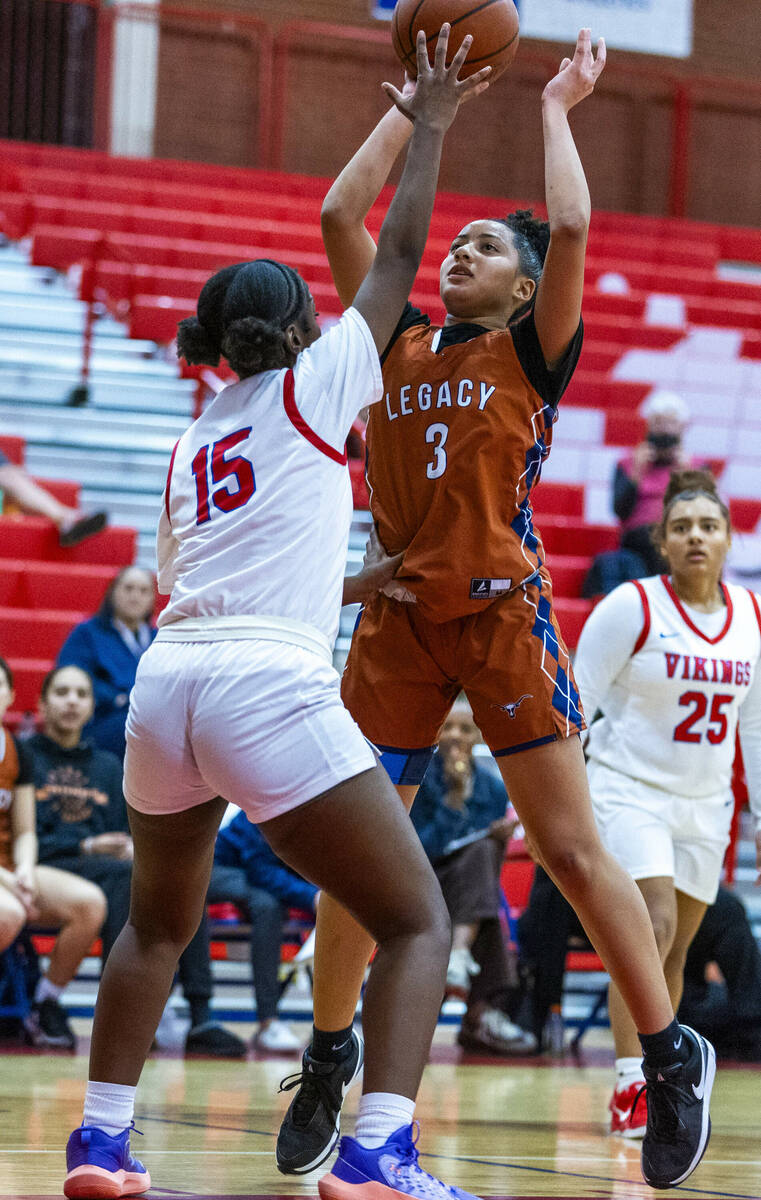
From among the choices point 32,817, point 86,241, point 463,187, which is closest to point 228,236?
point 86,241

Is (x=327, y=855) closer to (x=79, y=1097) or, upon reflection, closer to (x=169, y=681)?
(x=169, y=681)

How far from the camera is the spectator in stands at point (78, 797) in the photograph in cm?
598

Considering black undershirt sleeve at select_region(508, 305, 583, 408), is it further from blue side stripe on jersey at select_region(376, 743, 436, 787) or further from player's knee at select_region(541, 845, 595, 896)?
player's knee at select_region(541, 845, 595, 896)

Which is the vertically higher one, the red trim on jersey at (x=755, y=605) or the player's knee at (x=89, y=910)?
the red trim on jersey at (x=755, y=605)

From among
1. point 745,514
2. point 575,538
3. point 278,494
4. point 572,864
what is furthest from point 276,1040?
point 745,514

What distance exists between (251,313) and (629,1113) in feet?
7.84

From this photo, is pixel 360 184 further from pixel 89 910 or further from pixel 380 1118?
pixel 89 910

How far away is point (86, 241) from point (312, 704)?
974 cm

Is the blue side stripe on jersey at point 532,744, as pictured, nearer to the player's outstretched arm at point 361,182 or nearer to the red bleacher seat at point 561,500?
the player's outstretched arm at point 361,182

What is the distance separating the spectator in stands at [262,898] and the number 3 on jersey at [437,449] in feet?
9.91

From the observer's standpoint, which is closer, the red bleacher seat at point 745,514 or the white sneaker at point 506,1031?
the white sneaker at point 506,1031

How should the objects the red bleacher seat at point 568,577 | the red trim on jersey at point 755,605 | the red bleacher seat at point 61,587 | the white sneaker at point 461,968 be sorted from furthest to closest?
the red bleacher seat at point 568,577, the red bleacher seat at point 61,587, the white sneaker at point 461,968, the red trim on jersey at point 755,605

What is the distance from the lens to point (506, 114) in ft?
50.8

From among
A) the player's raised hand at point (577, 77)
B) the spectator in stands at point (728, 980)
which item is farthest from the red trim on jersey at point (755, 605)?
the spectator in stands at point (728, 980)
